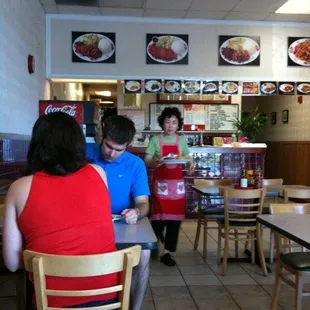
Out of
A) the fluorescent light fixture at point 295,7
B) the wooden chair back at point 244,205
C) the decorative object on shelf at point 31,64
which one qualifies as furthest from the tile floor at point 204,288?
the fluorescent light fixture at point 295,7

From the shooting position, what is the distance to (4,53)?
4188 mm

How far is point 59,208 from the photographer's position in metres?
1.55

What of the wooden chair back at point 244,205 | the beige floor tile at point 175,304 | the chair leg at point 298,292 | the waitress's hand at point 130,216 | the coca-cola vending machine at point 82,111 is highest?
the coca-cola vending machine at point 82,111

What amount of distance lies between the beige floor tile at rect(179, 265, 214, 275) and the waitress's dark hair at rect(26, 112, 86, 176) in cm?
277

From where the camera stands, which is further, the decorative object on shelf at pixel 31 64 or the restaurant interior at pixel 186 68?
the decorative object on shelf at pixel 31 64

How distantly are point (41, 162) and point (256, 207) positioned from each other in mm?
3129

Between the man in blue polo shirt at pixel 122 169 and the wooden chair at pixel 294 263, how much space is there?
957mm

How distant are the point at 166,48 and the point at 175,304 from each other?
468 centimetres

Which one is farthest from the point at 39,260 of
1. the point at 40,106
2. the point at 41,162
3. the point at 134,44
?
the point at 134,44

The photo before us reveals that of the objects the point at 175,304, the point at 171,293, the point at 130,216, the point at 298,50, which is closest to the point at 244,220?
the point at 171,293

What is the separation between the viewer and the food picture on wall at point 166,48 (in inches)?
268

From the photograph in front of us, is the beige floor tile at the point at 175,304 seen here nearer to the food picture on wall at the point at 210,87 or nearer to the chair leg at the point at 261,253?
the chair leg at the point at 261,253

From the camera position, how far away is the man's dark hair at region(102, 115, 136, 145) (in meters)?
2.44

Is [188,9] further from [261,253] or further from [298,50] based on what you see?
[261,253]
